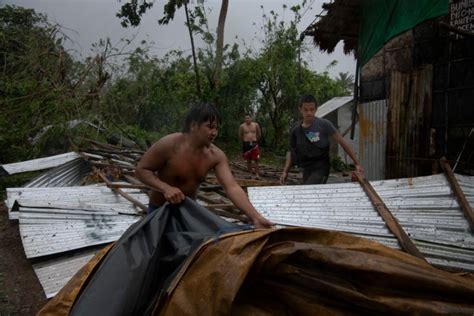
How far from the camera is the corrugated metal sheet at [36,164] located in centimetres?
689

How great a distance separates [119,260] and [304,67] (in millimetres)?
16618

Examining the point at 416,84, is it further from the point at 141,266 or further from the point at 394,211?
the point at 141,266

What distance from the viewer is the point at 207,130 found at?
7.58 feet

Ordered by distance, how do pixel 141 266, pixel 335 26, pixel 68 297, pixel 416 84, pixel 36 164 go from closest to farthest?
pixel 141 266
pixel 68 297
pixel 416 84
pixel 36 164
pixel 335 26

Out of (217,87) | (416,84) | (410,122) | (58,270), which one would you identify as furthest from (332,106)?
(58,270)

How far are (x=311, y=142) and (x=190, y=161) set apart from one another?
2.31m

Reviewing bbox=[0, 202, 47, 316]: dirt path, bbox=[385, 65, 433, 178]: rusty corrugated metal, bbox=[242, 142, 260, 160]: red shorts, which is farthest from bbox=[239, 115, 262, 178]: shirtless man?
bbox=[0, 202, 47, 316]: dirt path

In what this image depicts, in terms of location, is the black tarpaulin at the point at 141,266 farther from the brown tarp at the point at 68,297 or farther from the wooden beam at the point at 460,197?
the wooden beam at the point at 460,197

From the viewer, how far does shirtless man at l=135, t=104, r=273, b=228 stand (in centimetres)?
231

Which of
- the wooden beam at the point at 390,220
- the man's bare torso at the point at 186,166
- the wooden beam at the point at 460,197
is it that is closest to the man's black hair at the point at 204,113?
the man's bare torso at the point at 186,166

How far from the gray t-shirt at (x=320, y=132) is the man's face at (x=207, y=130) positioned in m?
2.39

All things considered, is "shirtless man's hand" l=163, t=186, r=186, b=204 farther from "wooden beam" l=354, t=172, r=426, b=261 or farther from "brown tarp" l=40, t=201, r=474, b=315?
"wooden beam" l=354, t=172, r=426, b=261

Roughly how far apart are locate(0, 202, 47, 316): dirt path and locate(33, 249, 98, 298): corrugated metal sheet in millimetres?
142

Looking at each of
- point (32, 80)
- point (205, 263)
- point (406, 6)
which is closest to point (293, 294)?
point (205, 263)
